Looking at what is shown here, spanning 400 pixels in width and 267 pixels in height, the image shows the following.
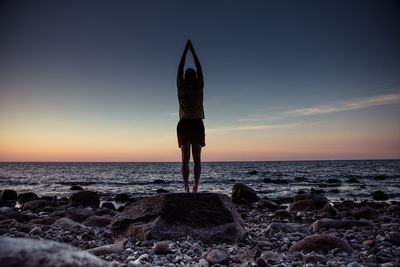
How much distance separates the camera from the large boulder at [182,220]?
4.05 m

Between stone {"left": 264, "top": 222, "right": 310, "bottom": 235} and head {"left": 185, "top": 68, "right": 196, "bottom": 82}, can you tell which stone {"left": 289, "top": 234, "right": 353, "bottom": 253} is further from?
head {"left": 185, "top": 68, "right": 196, "bottom": 82}

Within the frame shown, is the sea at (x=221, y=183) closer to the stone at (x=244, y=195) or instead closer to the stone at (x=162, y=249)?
the stone at (x=244, y=195)

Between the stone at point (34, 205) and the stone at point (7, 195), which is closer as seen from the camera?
the stone at point (34, 205)

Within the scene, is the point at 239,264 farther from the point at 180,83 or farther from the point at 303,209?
the point at 303,209

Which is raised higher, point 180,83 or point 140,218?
point 180,83

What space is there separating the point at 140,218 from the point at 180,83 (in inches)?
105

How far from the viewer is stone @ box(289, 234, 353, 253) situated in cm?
344

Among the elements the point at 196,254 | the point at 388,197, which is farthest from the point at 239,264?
the point at 388,197

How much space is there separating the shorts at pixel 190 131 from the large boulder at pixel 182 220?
1106 mm

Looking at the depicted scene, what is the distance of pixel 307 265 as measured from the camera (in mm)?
2846

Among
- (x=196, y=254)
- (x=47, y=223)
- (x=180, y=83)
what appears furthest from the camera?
(x=47, y=223)

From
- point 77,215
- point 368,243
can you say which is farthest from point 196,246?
point 77,215

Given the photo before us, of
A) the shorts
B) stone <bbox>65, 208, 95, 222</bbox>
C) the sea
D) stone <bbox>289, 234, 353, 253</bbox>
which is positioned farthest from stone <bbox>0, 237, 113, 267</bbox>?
the sea

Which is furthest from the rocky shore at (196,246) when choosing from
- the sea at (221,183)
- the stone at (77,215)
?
the sea at (221,183)
